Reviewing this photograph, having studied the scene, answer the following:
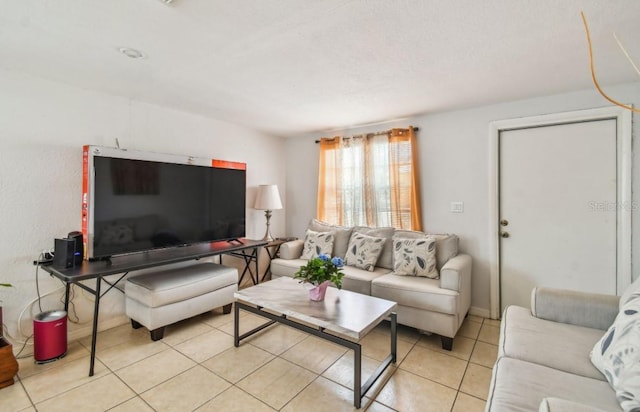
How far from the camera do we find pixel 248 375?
2.03m

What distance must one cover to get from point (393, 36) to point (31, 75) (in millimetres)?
2757

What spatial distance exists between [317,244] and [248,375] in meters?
1.79

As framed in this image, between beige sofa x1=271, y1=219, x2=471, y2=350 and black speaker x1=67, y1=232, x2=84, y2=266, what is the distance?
6.19ft

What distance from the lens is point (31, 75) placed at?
7.43ft

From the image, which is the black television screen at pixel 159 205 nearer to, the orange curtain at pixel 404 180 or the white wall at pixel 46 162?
the white wall at pixel 46 162

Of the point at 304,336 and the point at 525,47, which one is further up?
the point at 525,47

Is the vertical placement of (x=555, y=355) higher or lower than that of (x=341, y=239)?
lower

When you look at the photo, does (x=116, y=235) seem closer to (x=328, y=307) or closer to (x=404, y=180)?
(x=328, y=307)

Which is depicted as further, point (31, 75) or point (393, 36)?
point (31, 75)

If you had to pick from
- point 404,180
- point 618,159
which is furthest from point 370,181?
point 618,159

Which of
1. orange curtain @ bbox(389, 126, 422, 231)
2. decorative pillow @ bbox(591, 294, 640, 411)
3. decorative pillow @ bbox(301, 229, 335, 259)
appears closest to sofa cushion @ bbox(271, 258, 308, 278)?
decorative pillow @ bbox(301, 229, 335, 259)

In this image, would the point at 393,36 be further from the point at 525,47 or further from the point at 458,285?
the point at 458,285

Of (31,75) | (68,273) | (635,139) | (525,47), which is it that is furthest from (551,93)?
(31,75)

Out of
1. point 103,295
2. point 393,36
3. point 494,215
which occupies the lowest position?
point 103,295
